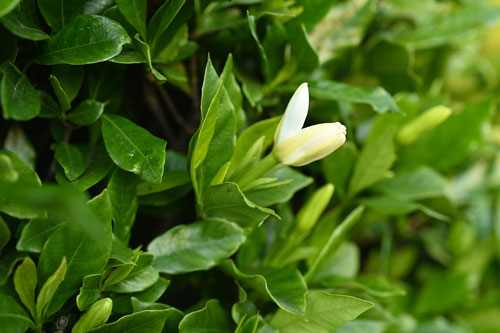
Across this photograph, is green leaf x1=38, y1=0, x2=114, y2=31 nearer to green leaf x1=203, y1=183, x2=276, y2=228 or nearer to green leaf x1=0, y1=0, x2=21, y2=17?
green leaf x1=0, y1=0, x2=21, y2=17

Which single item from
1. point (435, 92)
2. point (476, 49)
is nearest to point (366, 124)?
point (435, 92)

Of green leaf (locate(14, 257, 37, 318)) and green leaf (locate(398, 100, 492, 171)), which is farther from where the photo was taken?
green leaf (locate(398, 100, 492, 171))

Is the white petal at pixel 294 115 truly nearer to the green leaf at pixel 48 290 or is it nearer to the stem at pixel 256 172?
the stem at pixel 256 172

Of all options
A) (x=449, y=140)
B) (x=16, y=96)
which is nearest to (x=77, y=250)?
(x=16, y=96)

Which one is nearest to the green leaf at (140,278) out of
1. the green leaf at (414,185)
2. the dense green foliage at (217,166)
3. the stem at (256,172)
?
the dense green foliage at (217,166)

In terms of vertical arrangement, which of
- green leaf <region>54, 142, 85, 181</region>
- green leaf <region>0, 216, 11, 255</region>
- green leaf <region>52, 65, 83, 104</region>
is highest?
green leaf <region>52, 65, 83, 104</region>

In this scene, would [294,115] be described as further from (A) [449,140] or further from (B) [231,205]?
(A) [449,140]

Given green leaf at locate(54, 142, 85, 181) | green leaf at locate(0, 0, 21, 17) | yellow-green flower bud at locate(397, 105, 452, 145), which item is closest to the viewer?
green leaf at locate(0, 0, 21, 17)

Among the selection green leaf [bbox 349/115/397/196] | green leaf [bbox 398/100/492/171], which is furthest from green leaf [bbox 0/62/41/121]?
green leaf [bbox 398/100/492/171]
